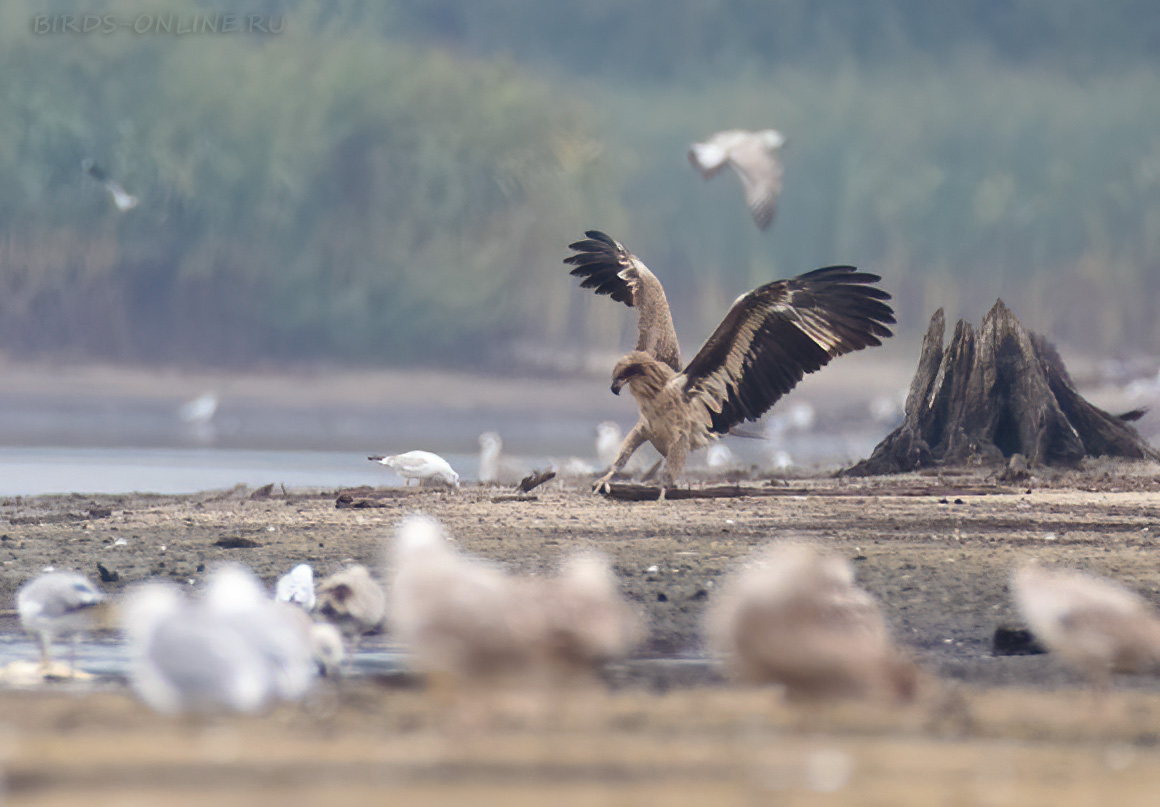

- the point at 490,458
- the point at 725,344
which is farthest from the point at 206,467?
the point at 725,344

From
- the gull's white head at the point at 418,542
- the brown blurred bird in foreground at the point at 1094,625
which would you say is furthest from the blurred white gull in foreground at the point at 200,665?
the brown blurred bird in foreground at the point at 1094,625

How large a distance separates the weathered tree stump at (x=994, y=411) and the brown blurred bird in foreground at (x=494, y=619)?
10062mm

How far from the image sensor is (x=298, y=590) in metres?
6.65

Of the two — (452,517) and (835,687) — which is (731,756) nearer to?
(835,687)

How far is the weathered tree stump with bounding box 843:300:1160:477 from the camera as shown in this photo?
1463 cm

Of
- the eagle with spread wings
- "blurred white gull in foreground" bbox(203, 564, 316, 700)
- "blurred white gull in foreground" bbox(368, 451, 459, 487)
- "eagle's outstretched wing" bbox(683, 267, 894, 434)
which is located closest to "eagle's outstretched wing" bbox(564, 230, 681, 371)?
the eagle with spread wings

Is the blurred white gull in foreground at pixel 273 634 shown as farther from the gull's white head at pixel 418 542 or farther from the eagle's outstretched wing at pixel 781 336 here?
the eagle's outstretched wing at pixel 781 336

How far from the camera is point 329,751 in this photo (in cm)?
401

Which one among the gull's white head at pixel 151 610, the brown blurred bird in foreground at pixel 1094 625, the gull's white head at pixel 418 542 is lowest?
the brown blurred bird in foreground at pixel 1094 625

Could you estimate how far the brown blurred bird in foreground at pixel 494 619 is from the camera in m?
4.50

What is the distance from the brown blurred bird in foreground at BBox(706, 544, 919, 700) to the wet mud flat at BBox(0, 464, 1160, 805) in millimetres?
125

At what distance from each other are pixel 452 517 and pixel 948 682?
563 cm

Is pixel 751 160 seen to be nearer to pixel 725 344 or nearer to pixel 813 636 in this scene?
pixel 725 344

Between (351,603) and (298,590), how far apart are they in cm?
28
